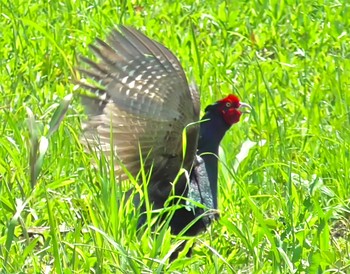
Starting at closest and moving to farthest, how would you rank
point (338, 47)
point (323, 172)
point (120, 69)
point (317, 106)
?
point (120, 69), point (323, 172), point (317, 106), point (338, 47)

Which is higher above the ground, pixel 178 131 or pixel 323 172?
pixel 178 131

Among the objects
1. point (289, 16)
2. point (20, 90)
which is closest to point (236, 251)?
point (20, 90)

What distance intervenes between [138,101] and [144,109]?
1.6 inches

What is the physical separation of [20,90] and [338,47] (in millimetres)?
1955

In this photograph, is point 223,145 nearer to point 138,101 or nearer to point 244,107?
point 244,107

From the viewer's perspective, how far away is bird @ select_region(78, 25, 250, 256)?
196 inches

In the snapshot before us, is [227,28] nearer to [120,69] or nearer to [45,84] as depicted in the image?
[45,84]

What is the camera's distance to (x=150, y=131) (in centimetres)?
508

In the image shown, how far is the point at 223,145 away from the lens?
19.7 feet

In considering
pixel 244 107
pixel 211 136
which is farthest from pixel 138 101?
pixel 244 107

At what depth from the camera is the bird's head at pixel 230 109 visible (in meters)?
5.62

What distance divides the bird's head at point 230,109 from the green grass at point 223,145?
165 millimetres

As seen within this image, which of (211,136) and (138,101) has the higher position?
(138,101)

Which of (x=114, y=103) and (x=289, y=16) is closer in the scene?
(x=114, y=103)
